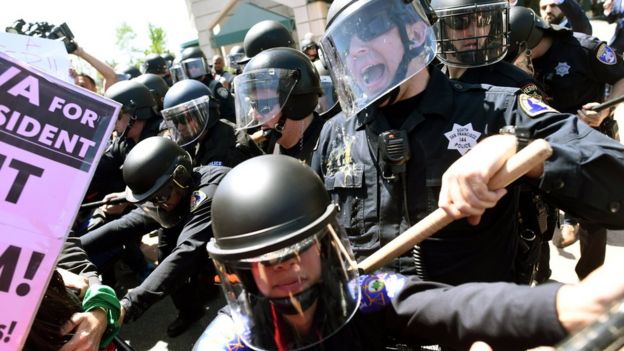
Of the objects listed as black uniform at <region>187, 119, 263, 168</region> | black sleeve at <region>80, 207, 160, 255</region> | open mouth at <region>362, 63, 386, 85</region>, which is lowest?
black sleeve at <region>80, 207, 160, 255</region>

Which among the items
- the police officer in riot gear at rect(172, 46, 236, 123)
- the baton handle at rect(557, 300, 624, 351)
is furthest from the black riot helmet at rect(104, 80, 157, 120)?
the baton handle at rect(557, 300, 624, 351)

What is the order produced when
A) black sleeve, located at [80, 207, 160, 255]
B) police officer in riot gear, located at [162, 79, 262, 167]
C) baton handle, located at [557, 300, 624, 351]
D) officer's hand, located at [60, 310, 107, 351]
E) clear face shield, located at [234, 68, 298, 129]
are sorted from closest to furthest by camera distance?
baton handle, located at [557, 300, 624, 351]
officer's hand, located at [60, 310, 107, 351]
clear face shield, located at [234, 68, 298, 129]
black sleeve, located at [80, 207, 160, 255]
police officer in riot gear, located at [162, 79, 262, 167]

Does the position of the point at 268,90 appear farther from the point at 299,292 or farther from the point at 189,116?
the point at 299,292

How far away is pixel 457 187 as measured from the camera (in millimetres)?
1172

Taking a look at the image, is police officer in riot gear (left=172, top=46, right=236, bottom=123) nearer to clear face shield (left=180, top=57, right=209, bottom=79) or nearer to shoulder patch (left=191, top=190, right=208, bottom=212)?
clear face shield (left=180, top=57, right=209, bottom=79)

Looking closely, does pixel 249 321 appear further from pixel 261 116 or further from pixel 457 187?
pixel 261 116

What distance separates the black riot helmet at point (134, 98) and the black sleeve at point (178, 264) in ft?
7.86

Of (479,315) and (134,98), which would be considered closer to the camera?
(479,315)

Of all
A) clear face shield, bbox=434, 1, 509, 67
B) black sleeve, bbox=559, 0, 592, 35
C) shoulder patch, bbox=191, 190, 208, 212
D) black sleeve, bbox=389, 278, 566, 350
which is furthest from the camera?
black sleeve, bbox=559, 0, 592, 35

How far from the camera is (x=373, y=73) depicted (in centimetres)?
172

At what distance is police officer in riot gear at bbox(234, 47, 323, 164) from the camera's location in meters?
3.04

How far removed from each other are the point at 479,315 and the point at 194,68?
6850 millimetres

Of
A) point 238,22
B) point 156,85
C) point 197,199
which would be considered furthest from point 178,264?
point 238,22

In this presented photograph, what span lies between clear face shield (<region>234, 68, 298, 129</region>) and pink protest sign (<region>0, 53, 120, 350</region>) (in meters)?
1.91
